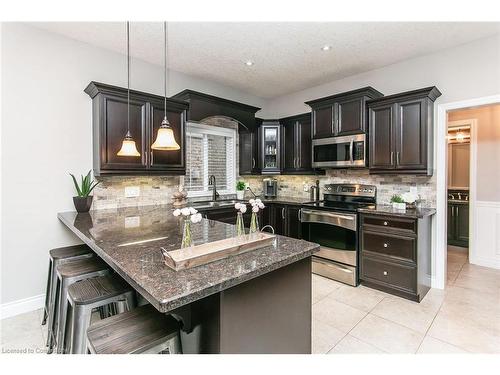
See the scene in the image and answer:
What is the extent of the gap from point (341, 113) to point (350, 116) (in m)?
0.14

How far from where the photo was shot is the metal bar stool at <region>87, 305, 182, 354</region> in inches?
42.4

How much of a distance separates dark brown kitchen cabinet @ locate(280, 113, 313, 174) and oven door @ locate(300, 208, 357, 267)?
913 mm

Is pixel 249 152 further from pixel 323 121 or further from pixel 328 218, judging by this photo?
pixel 328 218

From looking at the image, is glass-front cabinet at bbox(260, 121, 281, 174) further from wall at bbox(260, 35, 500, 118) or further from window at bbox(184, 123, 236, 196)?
wall at bbox(260, 35, 500, 118)

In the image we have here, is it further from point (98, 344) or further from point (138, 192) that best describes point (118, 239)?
point (138, 192)

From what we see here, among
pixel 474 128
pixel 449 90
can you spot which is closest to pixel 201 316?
pixel 449 90

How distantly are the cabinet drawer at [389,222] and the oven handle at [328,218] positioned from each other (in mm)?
155

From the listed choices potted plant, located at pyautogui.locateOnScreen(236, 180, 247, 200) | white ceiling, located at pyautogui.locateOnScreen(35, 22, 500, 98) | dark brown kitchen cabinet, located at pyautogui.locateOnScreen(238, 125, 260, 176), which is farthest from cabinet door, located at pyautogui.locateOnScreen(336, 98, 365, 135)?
potted plant, located at pyautogui.locateOnScreen(236, 180, 247, 200)

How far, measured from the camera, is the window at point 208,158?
13.3 ft

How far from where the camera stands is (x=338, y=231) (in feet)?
11.0

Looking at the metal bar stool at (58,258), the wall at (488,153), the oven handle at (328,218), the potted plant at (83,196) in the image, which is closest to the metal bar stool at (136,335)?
the metal bar stool at (58,258)

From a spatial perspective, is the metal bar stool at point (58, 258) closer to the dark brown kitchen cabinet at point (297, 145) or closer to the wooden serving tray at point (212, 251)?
the wooden serving tray at point (212, 251)

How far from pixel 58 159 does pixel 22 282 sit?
4.17 ft
